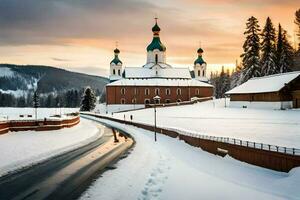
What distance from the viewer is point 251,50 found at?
77312 millimetres

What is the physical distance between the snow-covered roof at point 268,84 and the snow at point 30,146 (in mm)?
32763

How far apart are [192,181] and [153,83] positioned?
92394mm

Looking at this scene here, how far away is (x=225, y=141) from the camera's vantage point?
26.1 m

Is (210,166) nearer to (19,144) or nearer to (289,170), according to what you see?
Result: (289,170)

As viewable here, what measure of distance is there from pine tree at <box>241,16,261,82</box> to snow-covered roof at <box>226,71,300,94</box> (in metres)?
8.34

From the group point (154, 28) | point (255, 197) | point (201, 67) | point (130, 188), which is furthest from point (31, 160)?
point (201, 67)

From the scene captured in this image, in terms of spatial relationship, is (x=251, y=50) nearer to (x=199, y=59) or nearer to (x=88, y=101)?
(x=199, y=59)

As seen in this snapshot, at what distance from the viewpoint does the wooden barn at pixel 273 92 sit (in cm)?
5845

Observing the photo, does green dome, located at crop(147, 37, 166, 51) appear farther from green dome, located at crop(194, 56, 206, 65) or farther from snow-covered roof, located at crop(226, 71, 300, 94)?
snow-covered roof, located at crop(226, 71, 300, 94)

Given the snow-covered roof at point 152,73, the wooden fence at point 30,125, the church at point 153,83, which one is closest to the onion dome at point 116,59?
the church at point 153,83

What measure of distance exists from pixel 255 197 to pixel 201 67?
111m

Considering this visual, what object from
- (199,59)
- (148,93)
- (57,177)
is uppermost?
(199,59)

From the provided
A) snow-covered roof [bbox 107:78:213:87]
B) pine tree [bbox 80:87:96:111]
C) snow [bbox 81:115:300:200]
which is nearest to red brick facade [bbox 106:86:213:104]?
snow-covered roof [bbox 107:78:213:87]

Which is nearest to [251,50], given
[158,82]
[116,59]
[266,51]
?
[266,51]
